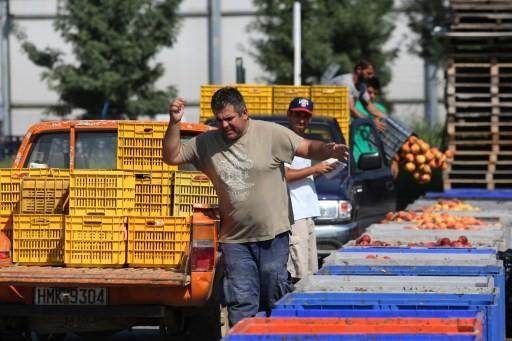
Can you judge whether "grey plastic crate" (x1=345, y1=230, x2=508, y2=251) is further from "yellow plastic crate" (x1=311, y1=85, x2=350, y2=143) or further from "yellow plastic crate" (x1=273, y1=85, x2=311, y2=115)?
"yellow plastic crate" (x1=273, y1=85, x2=311, y2=115)

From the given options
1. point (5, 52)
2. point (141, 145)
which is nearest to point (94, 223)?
point (141, 145)

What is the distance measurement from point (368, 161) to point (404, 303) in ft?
23.7

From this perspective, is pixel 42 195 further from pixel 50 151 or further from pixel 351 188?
pixel 351 188

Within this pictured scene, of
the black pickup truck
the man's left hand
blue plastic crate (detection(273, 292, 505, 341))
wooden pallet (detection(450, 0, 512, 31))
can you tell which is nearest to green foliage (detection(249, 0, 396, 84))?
wooden pallet (detection(450, 0, 512, 31))

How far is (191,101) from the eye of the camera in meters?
50.4

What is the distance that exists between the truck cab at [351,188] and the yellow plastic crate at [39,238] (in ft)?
13.6

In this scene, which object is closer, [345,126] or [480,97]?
[345,126]

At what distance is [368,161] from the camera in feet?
48.5

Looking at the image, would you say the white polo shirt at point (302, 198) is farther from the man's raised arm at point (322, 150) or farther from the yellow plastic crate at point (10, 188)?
the man's raised arm at point (322, 150)

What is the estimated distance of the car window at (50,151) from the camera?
1117cm

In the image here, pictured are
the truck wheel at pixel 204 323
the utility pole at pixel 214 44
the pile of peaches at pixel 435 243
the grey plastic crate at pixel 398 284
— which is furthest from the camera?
the utility pole at pixel 214 44

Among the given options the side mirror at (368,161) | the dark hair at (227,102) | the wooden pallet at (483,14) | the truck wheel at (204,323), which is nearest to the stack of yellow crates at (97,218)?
the truck wheel at (204,323)

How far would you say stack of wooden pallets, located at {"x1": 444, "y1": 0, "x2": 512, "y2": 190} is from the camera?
18766mm

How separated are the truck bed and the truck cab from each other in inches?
167
